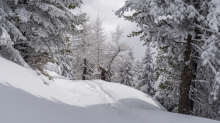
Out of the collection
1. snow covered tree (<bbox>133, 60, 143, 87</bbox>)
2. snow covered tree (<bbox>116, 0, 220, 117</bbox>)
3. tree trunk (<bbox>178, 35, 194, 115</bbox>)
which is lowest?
snow covered tree (<bbox>133, 60, 143, 87</bbox>)

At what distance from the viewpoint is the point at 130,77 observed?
25.6m

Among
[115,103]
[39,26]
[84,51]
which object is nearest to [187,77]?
[115,103]

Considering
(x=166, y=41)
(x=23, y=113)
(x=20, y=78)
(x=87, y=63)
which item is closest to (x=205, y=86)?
Answer: (x=166, y=41)

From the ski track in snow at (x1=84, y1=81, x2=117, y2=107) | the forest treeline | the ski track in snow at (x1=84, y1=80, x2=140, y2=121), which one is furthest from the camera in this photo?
the ski track in snow at (x1=84, y1=81, x2=117, y2=107)

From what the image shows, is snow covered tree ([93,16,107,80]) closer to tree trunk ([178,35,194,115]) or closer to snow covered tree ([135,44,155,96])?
snow covered tree ([135,44,155,96])

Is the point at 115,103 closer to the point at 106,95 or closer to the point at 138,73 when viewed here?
the point at 106,95

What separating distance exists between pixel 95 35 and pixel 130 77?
33.6 ft

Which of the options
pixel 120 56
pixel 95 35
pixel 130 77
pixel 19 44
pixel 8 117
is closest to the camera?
pixel 8 117

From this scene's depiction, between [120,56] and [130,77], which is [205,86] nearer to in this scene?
[120,56]

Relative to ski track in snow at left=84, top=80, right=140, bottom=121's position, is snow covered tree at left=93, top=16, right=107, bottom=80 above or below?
above

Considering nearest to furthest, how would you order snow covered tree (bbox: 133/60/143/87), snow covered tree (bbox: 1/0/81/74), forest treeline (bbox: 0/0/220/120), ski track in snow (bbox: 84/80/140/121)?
forest treeline (bbox: 0/0/220/120)
ski track in snow (bbox: 84/80/140/121)
snow covered tree (bbox: 1/0/81/74)
snow covered tree (bbox: 133/60/143/87)

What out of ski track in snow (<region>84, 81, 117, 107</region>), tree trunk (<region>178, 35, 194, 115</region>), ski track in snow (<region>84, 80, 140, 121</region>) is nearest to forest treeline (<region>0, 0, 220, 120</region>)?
tree trunk (<region>178, 35, 194, 115</region>)

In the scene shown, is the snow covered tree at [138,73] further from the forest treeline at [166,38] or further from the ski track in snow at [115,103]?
Result: the forest treeline at [166,38]

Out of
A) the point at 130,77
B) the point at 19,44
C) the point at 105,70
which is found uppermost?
the point at 19,44
